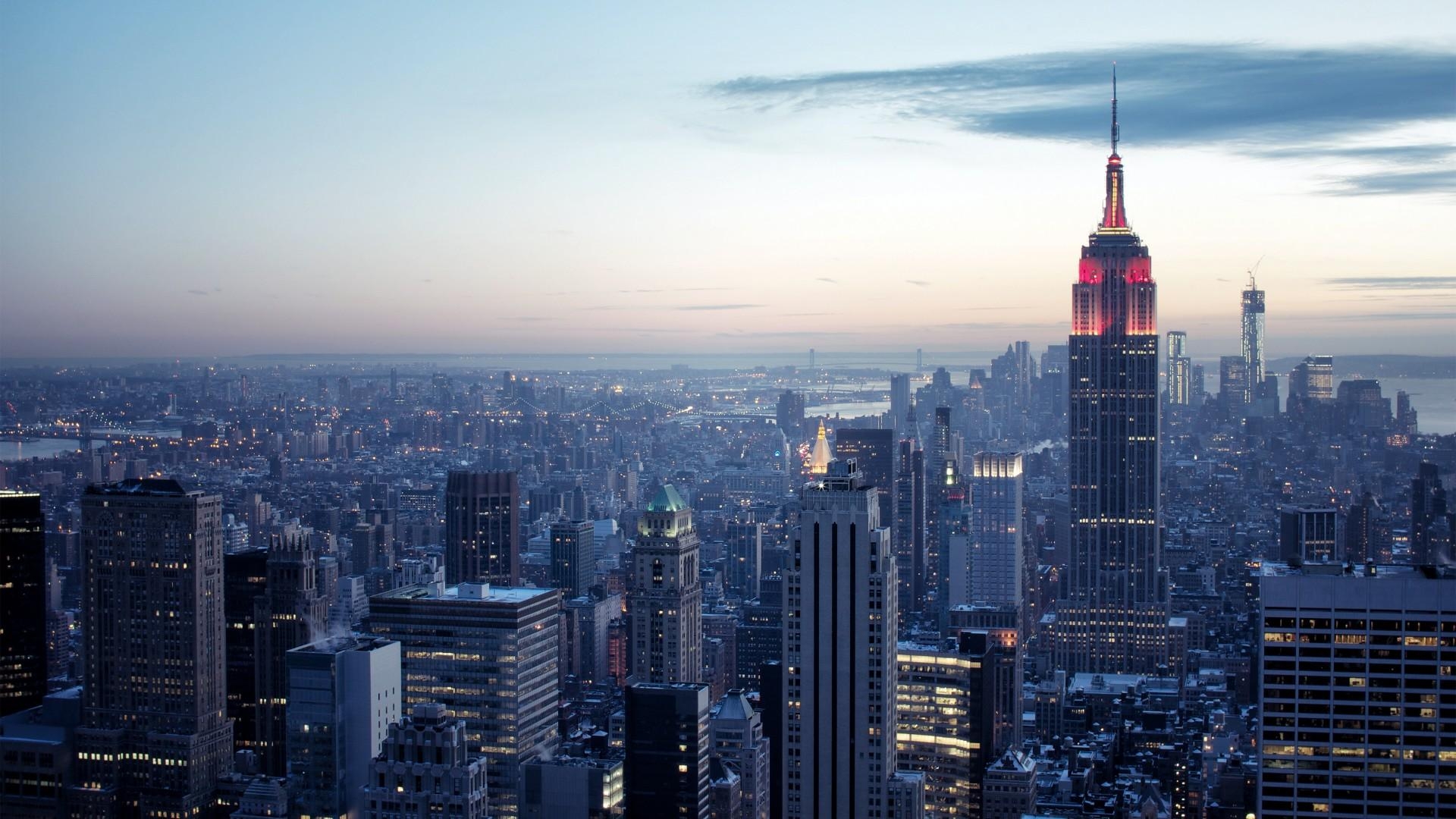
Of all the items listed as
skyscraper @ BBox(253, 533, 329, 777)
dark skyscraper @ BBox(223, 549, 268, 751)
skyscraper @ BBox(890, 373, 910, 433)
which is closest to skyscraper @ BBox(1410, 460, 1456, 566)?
skyscraper @ BBox(890, 373, 910, 433)

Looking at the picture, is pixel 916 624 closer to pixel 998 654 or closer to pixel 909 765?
pixel 998 654

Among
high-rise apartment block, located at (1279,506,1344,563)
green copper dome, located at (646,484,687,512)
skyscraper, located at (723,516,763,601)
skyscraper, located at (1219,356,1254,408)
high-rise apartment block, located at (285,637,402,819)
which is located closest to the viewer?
high-rise apartment block, located at (285,637,402,819)

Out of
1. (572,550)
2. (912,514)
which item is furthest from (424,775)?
(912,514)

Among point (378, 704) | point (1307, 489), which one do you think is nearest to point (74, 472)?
point (378, 704)

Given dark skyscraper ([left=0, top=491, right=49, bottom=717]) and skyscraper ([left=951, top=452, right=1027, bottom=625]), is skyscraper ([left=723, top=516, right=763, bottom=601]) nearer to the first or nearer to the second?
skyscraper ([left=951, top=452, right=1027, bottom=625])

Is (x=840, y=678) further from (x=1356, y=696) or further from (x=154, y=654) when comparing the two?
(x=154, y=654)

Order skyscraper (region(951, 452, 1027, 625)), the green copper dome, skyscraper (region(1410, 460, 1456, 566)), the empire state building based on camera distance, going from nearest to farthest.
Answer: skyscraper (region(1410, 460, 1456, 566)) → the green copper dome → skyscraper (region(951, 452, 1027, 625)) → the empire state building

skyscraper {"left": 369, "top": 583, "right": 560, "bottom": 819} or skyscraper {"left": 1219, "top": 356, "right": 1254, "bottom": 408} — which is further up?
skyscraper {"left": 1219, "top": 356, "right": 1254, "bottom": 408}
